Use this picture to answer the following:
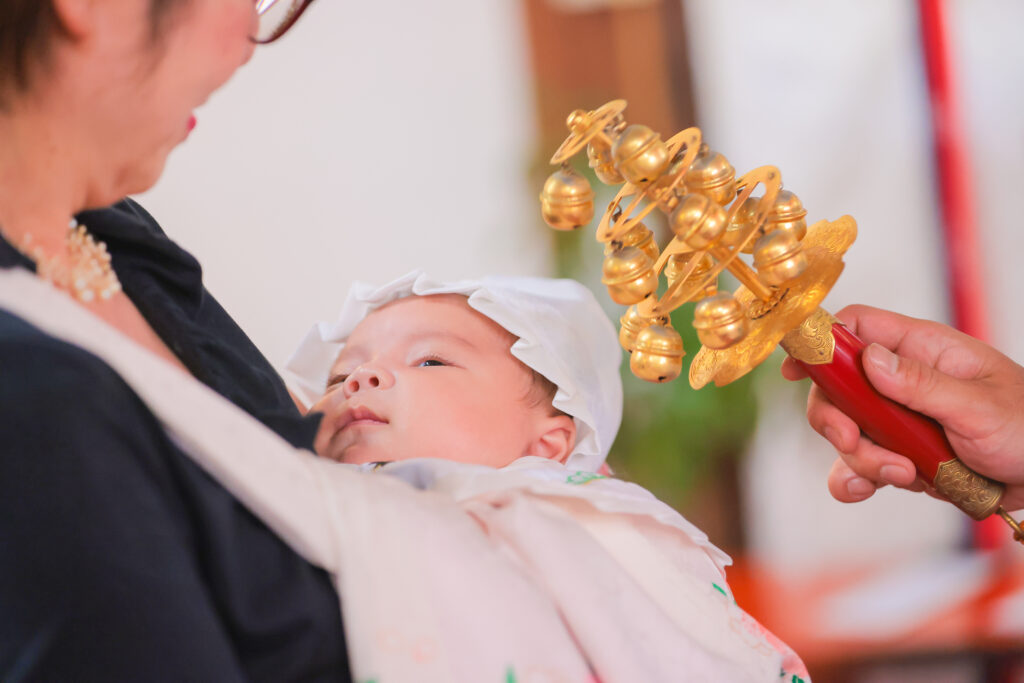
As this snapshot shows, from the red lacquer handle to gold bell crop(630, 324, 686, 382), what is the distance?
0.86 feet

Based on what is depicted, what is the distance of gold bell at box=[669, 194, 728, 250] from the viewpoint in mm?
900

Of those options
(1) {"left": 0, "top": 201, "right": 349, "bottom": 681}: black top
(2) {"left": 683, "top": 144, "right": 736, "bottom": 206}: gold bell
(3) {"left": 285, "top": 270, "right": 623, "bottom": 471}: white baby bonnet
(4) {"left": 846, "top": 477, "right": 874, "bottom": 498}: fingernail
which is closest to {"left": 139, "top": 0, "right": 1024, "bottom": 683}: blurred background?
(3) {"left": 285, "top": 270, "right": 623, "bottom": 471}: white baby bonnet

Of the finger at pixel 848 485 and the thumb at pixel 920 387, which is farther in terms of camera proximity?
the finger at pixel 848 485

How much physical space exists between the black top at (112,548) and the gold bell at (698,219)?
490mm

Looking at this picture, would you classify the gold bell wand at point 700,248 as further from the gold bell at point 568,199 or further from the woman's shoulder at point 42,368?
the woman's shoulder at point 42,368

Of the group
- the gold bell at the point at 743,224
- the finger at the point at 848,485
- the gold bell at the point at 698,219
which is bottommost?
the finger at the point at 848,485

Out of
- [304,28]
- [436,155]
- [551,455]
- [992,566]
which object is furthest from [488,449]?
[992,566]

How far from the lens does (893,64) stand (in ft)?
10.2

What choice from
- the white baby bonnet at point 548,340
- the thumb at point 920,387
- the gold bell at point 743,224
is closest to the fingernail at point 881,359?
the thumb at point 920,387

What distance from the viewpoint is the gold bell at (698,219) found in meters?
0.90

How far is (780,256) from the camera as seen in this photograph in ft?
3.08

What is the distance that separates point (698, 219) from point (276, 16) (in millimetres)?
476

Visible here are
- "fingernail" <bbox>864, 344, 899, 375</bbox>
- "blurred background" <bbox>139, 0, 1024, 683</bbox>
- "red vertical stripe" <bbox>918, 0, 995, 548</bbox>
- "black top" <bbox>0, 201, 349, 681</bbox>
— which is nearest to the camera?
"black top" <bbox>0, 201, 349, 681</bbox>

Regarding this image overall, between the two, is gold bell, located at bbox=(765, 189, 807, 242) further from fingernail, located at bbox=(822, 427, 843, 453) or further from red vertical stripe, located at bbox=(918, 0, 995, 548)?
red vertical stripe, located at bbox=(918, 0, 995, 548)
